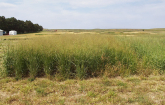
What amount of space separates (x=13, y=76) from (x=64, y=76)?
1677 mm

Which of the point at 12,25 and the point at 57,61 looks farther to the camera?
the point at 12,25

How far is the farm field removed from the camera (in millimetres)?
2605

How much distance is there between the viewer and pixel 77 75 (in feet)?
12.3

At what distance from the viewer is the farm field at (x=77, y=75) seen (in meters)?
2.61

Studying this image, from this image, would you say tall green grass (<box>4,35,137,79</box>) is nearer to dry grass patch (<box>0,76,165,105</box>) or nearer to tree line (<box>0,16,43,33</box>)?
dry grass patch (<box>0,76,165,105</box>)

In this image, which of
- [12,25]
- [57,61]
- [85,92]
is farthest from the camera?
[12,25]

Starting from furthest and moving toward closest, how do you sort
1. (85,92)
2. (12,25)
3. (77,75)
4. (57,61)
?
1. (12,25)
2. (57,61)
3. (77,75)
4. (85,92)

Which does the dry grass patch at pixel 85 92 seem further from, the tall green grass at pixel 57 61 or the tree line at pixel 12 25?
the tree line at pixel 12 25

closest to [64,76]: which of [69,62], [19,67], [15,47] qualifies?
[69,62]

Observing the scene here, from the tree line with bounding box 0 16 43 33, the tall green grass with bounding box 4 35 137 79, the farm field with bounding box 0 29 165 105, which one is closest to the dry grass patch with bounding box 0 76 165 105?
the farm field with bounding box 0 29 165 105

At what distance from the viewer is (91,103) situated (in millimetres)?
2398

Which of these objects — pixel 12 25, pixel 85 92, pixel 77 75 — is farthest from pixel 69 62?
pixel 12 25

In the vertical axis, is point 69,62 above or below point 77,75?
above

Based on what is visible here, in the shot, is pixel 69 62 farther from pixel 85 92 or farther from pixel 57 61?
pixel 85 92
